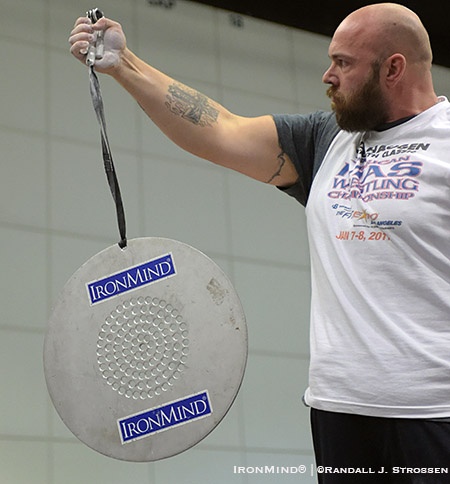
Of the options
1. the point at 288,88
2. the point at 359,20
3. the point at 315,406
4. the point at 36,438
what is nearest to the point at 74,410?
Answer: the point at 315,406

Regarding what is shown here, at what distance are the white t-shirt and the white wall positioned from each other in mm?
1602

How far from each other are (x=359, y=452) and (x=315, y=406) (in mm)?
96

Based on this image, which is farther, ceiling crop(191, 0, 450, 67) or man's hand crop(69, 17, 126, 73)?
ceiling crop(191, 0, 450, 67)

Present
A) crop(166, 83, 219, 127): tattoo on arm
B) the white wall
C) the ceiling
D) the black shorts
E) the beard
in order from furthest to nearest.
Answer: the ceiling
the white wall
crop(166, 83, 219, 127): tattoo on arm
the beard
the black shorts

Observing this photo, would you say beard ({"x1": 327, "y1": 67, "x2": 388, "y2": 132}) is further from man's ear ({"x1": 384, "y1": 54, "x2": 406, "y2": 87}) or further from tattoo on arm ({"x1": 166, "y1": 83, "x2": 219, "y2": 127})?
tattoo on arm ({"x1": 166, "y1": 83, "x2": 219, "y2": 127})

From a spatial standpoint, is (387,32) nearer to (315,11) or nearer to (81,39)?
(81,39)

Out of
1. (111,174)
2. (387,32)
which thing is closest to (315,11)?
(387,32)

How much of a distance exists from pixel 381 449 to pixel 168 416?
32cm

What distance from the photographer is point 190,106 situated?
70.0 inches

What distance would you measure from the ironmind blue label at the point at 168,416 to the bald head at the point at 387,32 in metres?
0.70

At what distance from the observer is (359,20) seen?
175 centimetres

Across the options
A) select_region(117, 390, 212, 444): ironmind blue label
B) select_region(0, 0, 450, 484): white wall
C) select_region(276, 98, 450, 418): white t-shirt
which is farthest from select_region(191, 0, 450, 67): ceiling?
select_region(117, 390, 212, 444): ironmind blue label

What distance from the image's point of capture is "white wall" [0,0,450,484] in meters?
2.98

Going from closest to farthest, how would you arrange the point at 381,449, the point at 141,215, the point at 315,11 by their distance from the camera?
the point at 381,449, the point at 141,215, the point at 315,11
